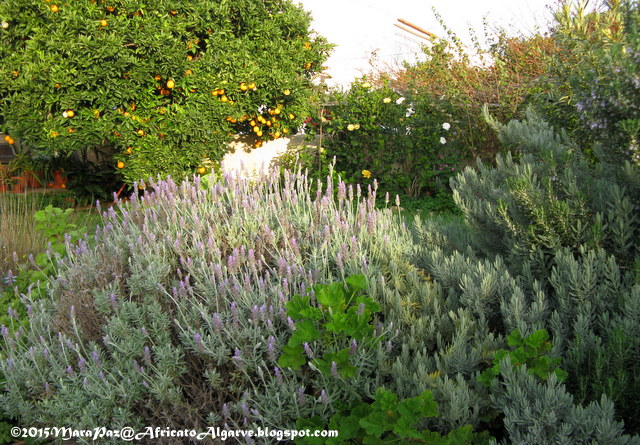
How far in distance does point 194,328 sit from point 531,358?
1462mm

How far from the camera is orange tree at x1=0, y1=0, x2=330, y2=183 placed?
21.3 feet

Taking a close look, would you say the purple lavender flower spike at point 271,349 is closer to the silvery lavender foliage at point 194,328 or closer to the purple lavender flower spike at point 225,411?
the silvery lavender foliage at point 194,328

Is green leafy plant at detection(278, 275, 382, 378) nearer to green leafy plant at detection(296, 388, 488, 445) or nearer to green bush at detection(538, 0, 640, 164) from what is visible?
green leafy plant at detection(296, 388, 488, 445)

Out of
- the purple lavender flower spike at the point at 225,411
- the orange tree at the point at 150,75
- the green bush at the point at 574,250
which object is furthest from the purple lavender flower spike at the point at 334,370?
the orange tree at the point at 150,75

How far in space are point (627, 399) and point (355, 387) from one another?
102 centimetres

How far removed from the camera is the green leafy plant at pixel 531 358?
6.86ft

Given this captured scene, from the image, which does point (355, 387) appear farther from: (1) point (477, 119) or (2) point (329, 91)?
(2) point (329, 91)

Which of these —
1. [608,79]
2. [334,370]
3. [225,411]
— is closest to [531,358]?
[334,370]

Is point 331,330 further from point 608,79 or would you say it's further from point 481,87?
point 481,87

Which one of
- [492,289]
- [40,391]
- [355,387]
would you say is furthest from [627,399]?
[40,391]

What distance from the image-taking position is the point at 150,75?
691cm

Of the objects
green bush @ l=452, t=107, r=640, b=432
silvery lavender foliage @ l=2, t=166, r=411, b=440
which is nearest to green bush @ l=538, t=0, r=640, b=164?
green bush @ l=452, t=107, r=640, b=432

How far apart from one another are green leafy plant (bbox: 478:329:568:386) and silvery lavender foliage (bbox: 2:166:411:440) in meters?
0.45

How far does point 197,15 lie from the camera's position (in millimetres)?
7055
